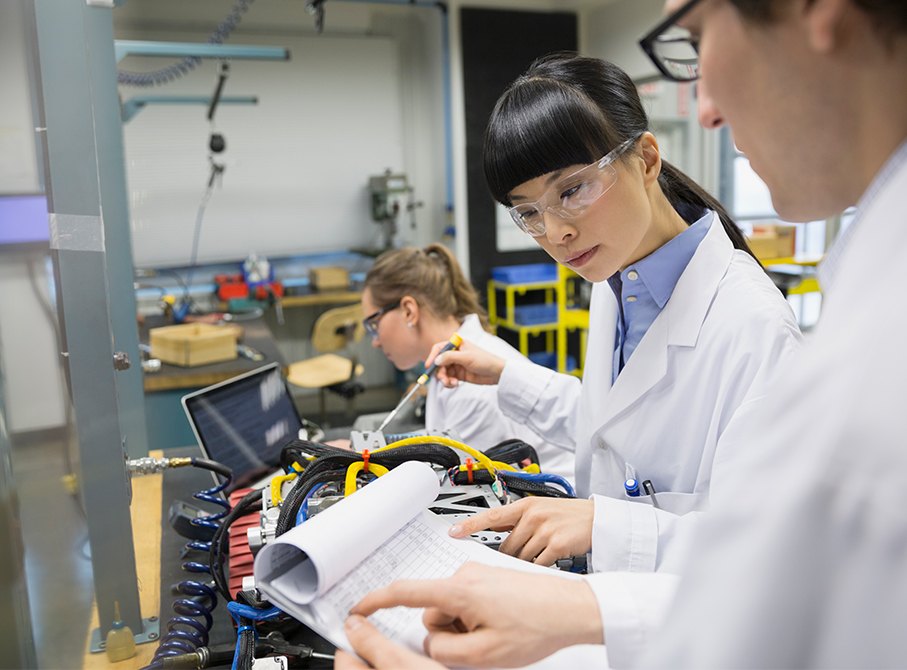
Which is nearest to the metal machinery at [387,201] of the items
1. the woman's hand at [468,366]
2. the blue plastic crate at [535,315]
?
the blue plastic crate at [535,315]

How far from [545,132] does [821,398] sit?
77 cm

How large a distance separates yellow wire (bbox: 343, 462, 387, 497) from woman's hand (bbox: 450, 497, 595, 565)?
154 millimetres

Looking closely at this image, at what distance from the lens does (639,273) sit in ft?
3.94

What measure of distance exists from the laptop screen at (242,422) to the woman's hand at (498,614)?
96 cm

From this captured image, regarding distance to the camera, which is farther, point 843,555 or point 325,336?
point 325,336

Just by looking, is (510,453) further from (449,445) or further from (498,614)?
(498,614)

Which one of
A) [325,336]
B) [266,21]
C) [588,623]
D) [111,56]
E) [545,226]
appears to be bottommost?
[325,336]

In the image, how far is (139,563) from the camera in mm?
1105

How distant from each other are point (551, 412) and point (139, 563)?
823mm

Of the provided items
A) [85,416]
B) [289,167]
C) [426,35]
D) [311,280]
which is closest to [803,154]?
[85,416]

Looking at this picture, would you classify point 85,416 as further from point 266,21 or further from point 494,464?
point 266,21

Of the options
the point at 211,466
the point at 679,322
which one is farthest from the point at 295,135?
the point at 679,322

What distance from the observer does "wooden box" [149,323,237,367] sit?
2.86m

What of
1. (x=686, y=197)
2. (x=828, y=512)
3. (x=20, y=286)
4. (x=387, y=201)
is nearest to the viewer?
(x=828, y=512)
